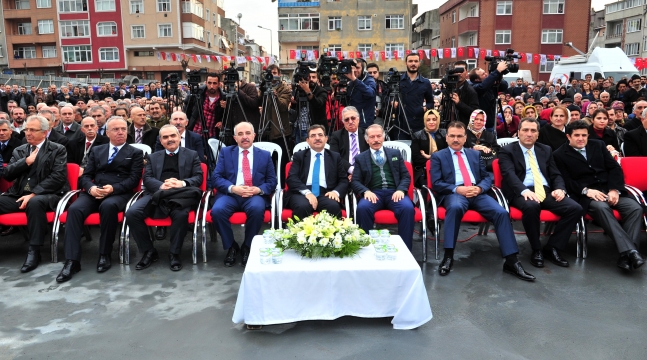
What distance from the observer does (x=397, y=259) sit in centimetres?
318

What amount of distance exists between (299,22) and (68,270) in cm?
3484

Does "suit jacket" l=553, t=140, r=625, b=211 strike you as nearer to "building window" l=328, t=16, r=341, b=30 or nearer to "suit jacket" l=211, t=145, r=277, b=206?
"suit jacket" l=211, t=145, r=277, b=206

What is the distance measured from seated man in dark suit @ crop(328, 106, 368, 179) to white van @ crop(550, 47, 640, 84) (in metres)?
15.1

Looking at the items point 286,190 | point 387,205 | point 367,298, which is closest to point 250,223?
point 286,190

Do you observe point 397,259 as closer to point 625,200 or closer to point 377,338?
point 377,338

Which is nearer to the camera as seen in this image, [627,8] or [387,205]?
[387,205]

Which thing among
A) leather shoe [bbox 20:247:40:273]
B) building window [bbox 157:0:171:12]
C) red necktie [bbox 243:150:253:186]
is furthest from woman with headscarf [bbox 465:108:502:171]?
building window [bbox 157:0:171:12]

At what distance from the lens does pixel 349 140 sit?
17.4ft

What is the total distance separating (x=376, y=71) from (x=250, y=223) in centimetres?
392

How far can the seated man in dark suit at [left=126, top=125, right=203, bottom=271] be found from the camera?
438cm

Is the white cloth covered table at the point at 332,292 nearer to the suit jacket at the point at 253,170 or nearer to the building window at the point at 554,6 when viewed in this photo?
the suit jacket at the point at 253,170

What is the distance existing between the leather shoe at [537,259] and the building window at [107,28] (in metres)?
41.0

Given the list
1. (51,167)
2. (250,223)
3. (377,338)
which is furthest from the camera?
(51,167)

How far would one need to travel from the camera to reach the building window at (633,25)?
40753 mm
